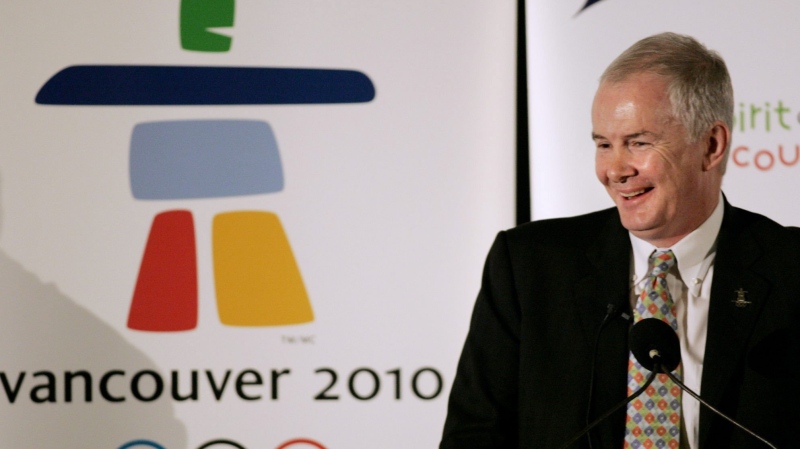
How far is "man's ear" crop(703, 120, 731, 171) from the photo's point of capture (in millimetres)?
1640

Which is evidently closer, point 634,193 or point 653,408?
point 653,408

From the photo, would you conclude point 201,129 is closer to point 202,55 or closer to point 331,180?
point 202,55

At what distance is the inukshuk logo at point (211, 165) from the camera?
7.91 ft

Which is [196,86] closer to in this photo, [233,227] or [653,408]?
[233,227]

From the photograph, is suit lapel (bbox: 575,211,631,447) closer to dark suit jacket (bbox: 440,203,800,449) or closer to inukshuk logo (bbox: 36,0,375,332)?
dark suit jacket (bbox: 440,203,800,449)

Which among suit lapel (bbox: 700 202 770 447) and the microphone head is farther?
suit lapel (bbox: 700 202 770 447)

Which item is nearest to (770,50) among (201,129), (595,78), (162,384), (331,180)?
(595,78)

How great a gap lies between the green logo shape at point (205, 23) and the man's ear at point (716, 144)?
1341 millimetres

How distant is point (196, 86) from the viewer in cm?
244

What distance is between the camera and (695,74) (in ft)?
5.21

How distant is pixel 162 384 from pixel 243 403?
225 mm

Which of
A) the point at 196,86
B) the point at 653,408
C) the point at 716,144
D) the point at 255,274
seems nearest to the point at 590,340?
the point at 653,408

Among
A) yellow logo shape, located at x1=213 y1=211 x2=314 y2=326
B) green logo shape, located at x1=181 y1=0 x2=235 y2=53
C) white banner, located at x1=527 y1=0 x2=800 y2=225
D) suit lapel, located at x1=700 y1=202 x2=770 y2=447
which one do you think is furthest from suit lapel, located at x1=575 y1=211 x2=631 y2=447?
green logo shape, located at x1=181 y1=0 x2=235 y2=53

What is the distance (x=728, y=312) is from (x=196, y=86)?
1524 mm
